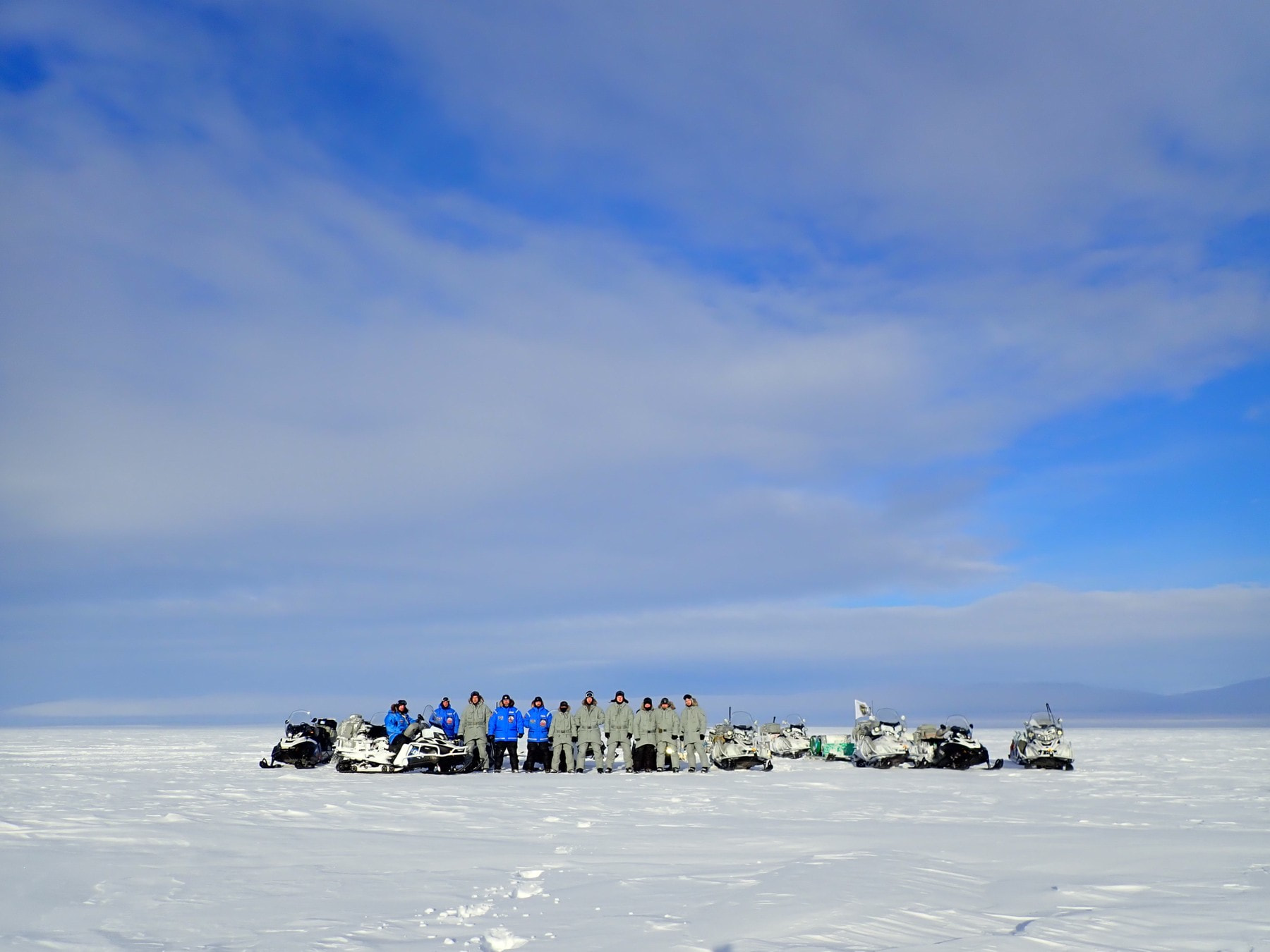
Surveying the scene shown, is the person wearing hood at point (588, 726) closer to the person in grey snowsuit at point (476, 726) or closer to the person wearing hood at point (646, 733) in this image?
the person wearing hood at point (646, 733)

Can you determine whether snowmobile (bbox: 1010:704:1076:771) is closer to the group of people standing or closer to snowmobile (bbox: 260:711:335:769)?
the group of people standing

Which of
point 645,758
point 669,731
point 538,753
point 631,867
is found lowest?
point 631,867

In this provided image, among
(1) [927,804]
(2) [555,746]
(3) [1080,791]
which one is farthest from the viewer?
(2) [555,746]

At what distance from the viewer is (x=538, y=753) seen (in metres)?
21.8

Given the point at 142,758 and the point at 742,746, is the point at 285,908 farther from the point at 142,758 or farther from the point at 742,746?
the point at 142,758

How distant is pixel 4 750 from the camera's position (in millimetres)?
30875

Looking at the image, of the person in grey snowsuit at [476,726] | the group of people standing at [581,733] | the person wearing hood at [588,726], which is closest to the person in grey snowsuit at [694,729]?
the group of people standing at [581,733]

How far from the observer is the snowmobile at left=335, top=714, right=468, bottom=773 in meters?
20.3

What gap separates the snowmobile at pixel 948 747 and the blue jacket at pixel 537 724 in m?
7.60

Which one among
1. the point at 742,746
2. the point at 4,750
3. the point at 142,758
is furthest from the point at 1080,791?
the point at 4,750

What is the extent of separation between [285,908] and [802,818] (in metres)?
7.01

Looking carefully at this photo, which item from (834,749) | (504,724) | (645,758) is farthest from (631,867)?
(834,749)

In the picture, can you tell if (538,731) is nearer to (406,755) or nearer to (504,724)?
(504,724)

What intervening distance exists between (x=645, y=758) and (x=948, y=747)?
6259 mm
